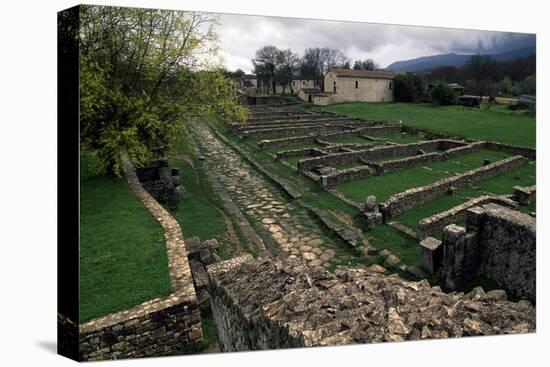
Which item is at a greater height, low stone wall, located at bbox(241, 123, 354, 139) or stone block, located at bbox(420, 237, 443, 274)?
low stone wall, located at bbox(241, 123, 354, 139)

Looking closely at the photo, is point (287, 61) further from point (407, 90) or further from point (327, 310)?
point (407, 90)

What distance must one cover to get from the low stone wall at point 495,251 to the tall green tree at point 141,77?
6022 mm

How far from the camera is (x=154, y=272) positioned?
5.70m

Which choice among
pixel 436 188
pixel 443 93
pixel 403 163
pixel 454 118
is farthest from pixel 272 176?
pixel 454 118

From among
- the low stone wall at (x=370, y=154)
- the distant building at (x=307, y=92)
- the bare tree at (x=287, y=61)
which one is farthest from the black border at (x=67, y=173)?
the distant building at (x=307, y=92)

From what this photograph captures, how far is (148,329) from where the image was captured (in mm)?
4816

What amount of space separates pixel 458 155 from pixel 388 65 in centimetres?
1150

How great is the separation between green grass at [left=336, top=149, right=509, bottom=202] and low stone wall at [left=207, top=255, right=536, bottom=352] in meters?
6.41

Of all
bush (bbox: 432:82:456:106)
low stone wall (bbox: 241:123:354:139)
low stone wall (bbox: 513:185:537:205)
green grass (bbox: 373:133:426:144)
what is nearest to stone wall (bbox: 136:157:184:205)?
bush (bbox: 432:82:456:106)

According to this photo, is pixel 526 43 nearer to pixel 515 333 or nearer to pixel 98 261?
pixel 515 333

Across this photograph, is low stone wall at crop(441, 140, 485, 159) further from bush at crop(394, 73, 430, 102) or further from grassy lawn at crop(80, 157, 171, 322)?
grassy lawn at crop(80, 157, 171, 322)

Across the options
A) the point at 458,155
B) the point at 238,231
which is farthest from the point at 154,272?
the point at 458,155

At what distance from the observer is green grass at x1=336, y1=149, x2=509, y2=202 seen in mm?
12219

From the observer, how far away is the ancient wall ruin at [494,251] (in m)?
6.18
